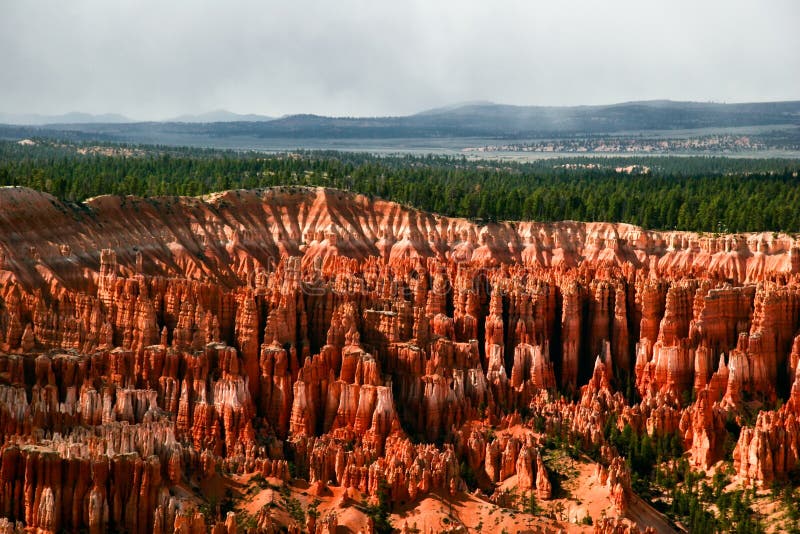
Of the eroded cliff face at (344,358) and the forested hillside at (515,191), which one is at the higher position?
the forested hillside at (515,191)

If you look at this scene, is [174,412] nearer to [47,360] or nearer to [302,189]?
[47,360]

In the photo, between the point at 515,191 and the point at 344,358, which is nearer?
the point at 344,358

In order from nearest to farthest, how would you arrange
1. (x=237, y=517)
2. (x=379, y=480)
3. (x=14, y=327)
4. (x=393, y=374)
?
(x=237, y=517) → (x=379, y=480) → (x=14, y=327) → (x=393, y=374)

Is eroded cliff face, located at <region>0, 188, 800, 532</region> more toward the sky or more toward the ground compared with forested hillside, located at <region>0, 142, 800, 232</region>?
more toward the ground

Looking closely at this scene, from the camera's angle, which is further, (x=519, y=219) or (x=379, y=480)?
(x=519, y=219)

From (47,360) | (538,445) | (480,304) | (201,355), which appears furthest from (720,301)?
(47,360)

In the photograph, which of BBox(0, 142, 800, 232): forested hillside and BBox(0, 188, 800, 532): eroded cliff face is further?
BBox(0, 142, 800, 232): forested hillside

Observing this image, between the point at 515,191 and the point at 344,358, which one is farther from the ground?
the point at 515,191

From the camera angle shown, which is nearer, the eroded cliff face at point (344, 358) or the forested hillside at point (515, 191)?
the eroded cliff face at point (344, 358)
